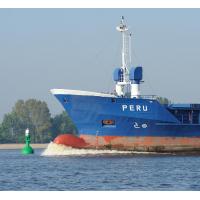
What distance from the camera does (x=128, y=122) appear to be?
56.2m

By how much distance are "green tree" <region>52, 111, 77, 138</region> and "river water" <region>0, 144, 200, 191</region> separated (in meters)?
75.8

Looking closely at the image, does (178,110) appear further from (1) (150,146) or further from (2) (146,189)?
(2) (146,189)

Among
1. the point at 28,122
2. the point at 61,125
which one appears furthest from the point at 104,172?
the point at 28,122

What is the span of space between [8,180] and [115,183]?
5501 mm

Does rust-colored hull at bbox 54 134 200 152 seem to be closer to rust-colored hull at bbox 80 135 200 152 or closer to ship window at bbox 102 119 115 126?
rust-colored hull at bbox 80 135 200 152

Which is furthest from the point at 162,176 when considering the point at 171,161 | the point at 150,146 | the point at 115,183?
the point at 150,146

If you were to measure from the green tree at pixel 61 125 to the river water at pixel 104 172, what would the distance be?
75831mm

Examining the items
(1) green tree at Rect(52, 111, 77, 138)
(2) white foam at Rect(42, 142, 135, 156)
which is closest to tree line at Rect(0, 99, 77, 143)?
(1) green tree at Rect(52, 111, 77, 138)

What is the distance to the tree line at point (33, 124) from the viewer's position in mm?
134125

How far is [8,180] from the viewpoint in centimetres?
4088

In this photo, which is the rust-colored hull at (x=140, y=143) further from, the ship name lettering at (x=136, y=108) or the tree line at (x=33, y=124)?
the tree line at (x=33, y=124)

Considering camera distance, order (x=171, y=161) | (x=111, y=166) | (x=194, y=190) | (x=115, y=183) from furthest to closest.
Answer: (x=171, y=161)
(x=111, y=166)
(x=115, y=183)
(x=194, y=190)

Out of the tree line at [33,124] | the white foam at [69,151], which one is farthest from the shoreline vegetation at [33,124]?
the white foam at [69,151]

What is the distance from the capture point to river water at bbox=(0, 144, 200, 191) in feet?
123
